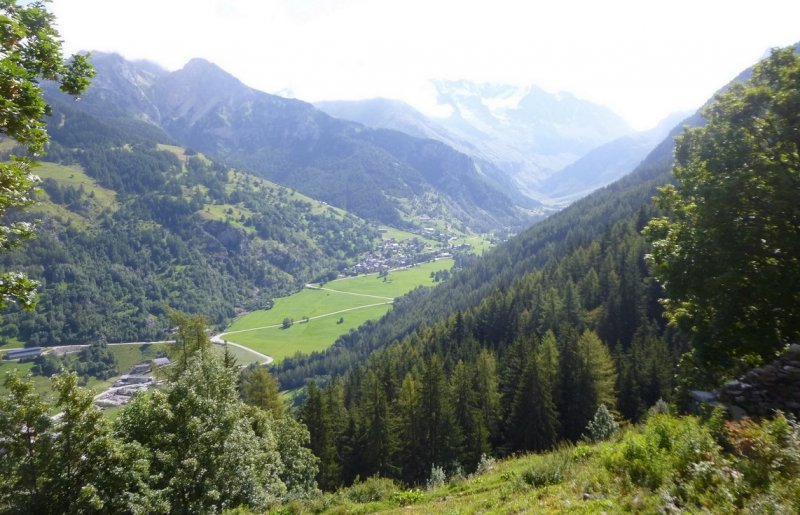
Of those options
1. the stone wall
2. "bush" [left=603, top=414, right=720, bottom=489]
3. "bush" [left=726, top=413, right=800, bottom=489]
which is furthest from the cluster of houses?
"bush" [left=726, top=413, right=800, bottom=489]

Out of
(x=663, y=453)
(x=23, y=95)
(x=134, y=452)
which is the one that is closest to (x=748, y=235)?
(x=663, y=453)

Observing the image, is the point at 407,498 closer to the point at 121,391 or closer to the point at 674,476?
the point at 674,476

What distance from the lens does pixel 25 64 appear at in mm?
13016

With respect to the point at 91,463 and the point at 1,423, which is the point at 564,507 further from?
the point at 1,423

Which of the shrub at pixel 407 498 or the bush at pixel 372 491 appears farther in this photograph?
the bush at pixel 372 491

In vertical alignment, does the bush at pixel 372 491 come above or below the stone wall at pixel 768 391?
below

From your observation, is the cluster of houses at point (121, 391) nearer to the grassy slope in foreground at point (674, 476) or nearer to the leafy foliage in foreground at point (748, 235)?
the grassy slope in foreground at point (674, 476)

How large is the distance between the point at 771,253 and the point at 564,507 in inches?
628

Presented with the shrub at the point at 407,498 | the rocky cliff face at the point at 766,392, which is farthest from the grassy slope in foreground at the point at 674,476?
the shrub at the point at 407,498

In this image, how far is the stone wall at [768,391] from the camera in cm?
1266

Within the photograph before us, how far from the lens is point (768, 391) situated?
43.2 ft

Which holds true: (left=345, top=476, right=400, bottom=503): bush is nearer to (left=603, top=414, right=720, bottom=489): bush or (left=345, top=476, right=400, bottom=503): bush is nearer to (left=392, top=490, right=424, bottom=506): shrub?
(left=392, top=490, right=424, bottom=506): shrub

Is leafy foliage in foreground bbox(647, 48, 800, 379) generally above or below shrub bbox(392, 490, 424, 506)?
above

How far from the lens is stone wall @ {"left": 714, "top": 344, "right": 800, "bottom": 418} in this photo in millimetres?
12656
